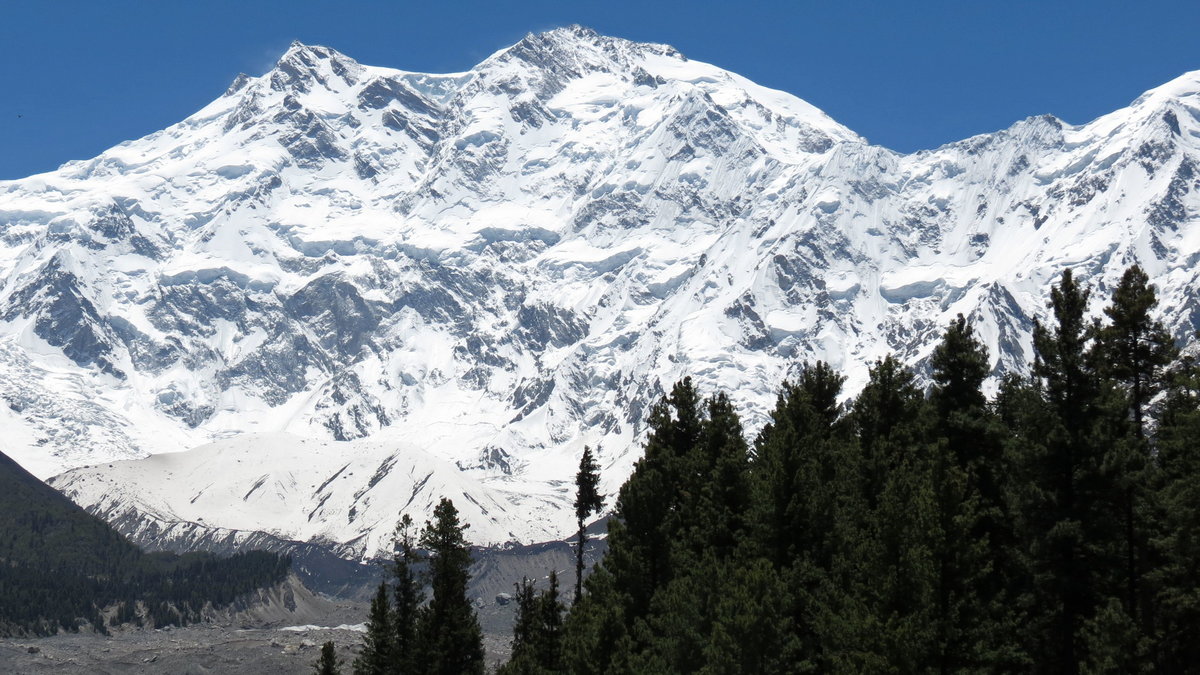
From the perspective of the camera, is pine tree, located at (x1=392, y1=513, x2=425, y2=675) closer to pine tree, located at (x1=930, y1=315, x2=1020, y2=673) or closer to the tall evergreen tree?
pine tree, located at (x1=930, y1=315, x2=1020, y2=673)

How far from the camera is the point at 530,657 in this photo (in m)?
95.0

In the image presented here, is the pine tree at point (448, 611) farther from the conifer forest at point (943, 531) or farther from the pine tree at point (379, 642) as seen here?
the conifer forest at point (943, 531)

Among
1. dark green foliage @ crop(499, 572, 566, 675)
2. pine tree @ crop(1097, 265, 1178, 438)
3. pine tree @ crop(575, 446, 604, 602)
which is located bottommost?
dark green foliage @ crop(499, 572, 566, 675)

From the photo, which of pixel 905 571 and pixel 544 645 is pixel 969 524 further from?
pixel 544 645

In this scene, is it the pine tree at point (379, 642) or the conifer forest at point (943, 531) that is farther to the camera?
the pine tree at point (379, 642)

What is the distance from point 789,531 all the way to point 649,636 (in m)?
9.96

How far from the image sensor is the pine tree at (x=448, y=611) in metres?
97.1

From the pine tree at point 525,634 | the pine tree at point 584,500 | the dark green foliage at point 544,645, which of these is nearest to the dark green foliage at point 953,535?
the dark green foliage at point 544,645

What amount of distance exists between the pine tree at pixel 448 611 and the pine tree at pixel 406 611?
110cm

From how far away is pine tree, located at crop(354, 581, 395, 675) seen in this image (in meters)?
111

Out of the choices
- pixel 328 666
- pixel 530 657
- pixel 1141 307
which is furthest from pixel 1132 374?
pixel 328 666


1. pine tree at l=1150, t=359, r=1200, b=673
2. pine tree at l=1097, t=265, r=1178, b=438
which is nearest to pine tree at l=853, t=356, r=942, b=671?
pine tree at l=1150, t=359, r=1200, b=673

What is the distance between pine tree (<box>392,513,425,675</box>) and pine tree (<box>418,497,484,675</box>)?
1103 millimetres

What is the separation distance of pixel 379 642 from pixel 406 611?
8.08 m
